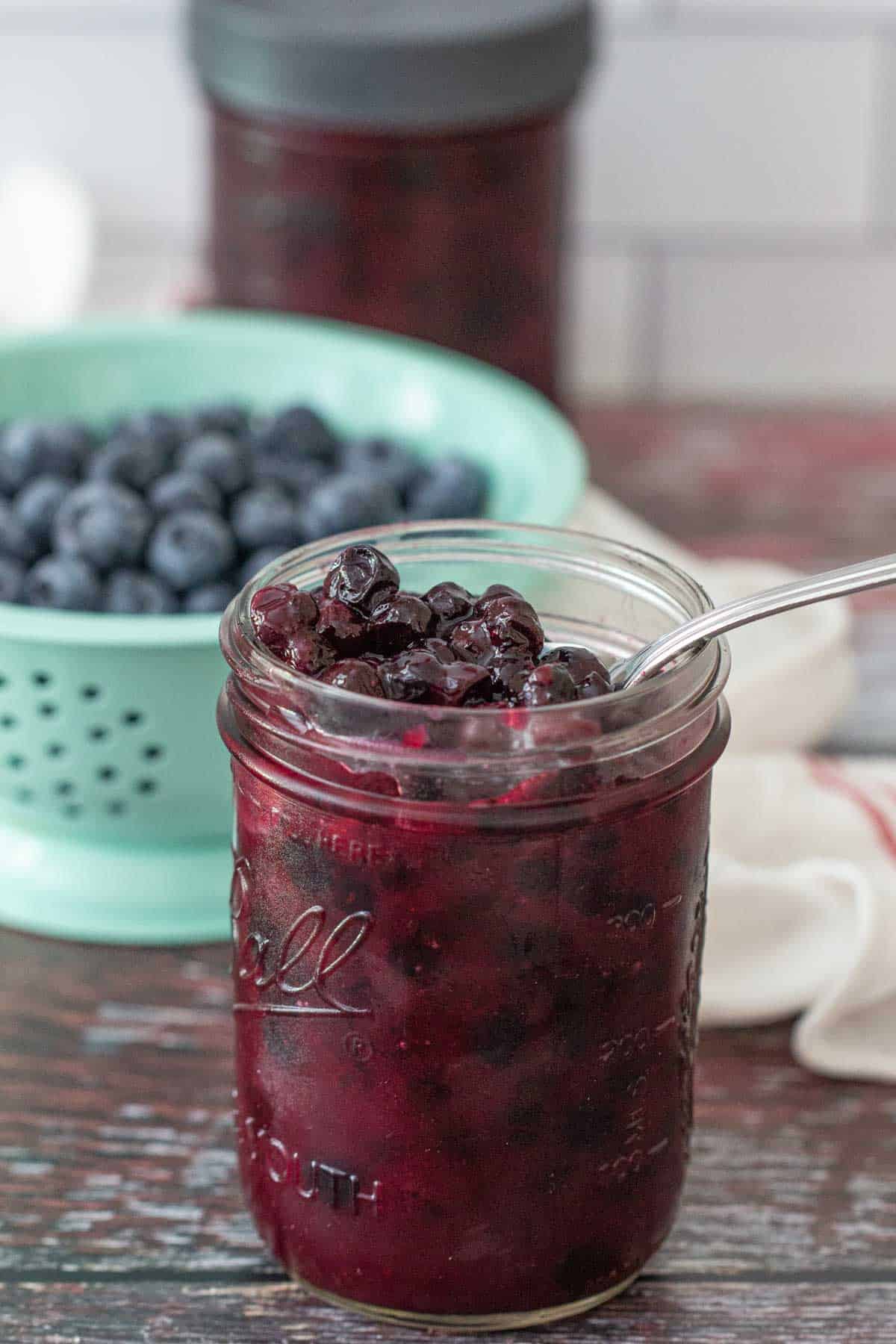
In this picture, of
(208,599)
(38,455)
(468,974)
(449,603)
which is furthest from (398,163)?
(468,974)

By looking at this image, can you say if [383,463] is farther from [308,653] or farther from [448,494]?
[308,653]

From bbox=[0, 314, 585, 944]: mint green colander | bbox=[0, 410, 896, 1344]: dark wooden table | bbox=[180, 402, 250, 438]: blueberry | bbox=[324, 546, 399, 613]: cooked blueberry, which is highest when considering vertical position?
bbox=[324, 546, 399, 613]: cooked blueberry

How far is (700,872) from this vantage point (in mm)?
673

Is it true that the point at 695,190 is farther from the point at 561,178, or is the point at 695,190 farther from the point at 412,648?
the point at 412,648

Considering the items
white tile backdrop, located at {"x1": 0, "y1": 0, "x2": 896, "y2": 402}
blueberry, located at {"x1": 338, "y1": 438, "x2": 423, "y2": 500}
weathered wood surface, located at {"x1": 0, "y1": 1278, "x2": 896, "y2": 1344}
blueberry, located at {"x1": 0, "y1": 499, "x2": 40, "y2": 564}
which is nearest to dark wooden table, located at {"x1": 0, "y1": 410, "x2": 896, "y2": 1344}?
weathered wood surface, located at {"x1": 0, "y1": 1278, "x2": 896, "y2": 1344}

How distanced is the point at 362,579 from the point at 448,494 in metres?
0.46

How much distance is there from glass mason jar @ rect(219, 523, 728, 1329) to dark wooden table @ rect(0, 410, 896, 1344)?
3 centimetres

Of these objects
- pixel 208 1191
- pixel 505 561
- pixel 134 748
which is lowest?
pixel 208 1191

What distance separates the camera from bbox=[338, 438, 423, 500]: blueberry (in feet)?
3.67

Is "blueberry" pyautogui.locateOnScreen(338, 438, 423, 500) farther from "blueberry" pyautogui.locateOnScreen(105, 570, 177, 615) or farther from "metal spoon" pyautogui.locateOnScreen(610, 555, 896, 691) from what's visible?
"metal spoon" pyautogui.locateOnScreen(610, 555, 896, 691)

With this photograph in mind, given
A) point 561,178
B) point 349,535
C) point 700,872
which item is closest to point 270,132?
point 561,178

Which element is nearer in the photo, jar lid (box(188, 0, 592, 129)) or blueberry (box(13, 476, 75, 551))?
blueberry (box(13, 476, 75, 551))

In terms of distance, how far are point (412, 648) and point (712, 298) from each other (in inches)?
62.1

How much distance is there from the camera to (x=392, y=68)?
1377 mm
